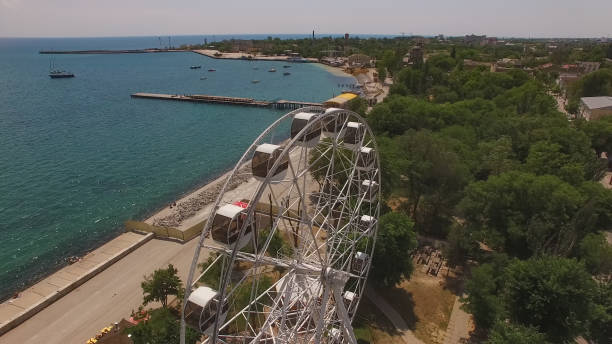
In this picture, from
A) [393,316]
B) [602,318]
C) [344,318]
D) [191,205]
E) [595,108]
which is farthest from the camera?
[595,108]

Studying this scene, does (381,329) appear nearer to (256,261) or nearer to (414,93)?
(256,261)

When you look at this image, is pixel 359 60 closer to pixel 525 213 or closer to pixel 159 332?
pixel 525 213

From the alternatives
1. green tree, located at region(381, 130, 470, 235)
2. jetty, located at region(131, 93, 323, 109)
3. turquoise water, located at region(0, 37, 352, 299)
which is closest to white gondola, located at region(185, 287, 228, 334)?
green tree, located at region(381, 130, 470, 235)

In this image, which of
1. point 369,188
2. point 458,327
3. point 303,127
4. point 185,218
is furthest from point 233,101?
point 303,127

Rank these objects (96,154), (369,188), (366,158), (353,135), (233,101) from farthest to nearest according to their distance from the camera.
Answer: (233,101) < (96,154) < (369,188) < (366,158) < (353,135)

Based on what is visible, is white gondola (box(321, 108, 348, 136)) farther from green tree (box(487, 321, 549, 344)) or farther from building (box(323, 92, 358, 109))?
building (box(323, 92, 358, 109))

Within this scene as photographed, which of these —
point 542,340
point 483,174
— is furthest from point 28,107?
point 542,340
